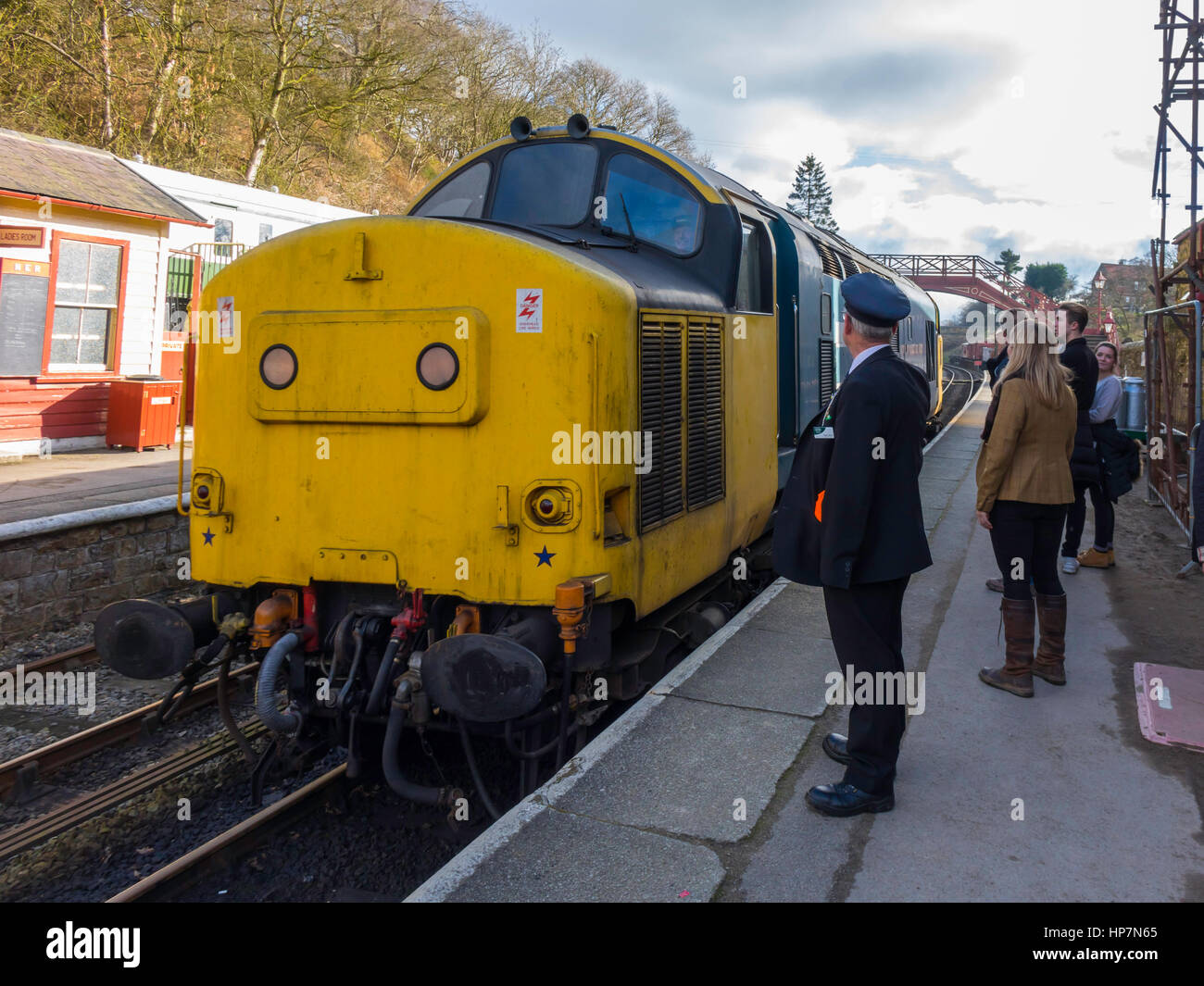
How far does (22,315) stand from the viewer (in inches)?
465

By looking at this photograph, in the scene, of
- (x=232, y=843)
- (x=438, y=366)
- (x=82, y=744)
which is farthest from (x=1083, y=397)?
(x=82, y=744)

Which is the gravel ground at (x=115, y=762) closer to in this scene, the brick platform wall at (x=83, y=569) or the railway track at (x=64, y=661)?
the railway track at (x=64, y=661)

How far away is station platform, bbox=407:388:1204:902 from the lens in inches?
119

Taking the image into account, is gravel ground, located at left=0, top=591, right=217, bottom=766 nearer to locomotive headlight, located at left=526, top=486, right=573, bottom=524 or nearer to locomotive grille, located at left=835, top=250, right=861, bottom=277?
locomotive headlight, located at left=526, top=486, right=573, bottom=524

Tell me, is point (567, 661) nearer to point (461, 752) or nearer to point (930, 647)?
point (461, 752)

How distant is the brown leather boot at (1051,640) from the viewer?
4781 millimetres

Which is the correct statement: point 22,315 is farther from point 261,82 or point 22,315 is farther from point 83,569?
point 261,82

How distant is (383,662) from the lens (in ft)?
13.0

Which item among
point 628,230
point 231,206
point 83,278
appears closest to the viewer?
point 628,230

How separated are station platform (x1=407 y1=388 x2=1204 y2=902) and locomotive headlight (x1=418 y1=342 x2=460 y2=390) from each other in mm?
1686

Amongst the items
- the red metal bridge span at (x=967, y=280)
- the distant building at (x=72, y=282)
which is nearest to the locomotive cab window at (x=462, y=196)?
the distant building at (x=72, y=282)

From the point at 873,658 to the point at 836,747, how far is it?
67cm

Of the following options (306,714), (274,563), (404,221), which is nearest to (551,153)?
(404,221)

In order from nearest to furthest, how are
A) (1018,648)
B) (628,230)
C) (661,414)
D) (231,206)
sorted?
(661,414) → (1018,648) → (628,230) → (231,206)
